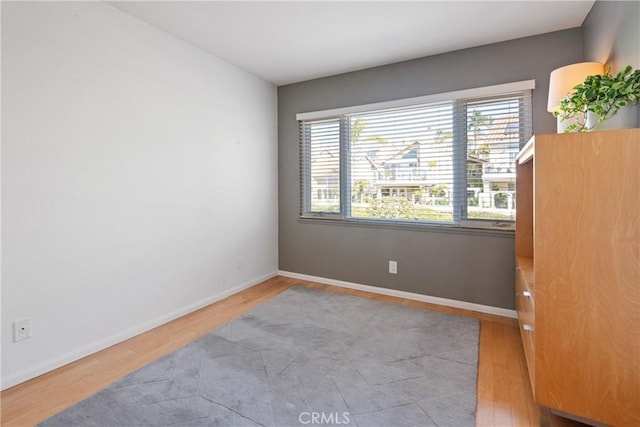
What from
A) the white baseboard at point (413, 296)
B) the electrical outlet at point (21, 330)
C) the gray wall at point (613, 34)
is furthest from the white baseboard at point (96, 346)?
the gray wall at point (613, 34)

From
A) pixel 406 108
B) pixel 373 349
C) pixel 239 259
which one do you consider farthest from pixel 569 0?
pixel 239 259

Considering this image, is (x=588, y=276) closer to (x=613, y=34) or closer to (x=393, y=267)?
(x=613, y=34)

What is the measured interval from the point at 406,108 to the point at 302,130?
1.25 metres

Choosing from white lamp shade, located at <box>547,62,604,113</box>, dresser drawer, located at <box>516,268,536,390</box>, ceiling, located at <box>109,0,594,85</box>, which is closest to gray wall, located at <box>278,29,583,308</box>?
ceiling, located at <box>109,0,594,85</box>

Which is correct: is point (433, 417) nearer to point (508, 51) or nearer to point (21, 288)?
point (21, 288)

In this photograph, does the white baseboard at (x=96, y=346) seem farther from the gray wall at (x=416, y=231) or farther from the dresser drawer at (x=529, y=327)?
the dresser drawer at (x=529, y=327)

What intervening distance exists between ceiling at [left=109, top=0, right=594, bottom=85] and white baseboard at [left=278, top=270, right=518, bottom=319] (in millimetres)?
2337

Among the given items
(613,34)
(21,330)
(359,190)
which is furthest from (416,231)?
(21,330)

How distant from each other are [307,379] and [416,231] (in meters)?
1.85

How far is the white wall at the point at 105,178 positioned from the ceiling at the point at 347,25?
0.31 metres

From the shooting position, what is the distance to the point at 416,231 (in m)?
3.13

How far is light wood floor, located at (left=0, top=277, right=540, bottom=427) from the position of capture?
1564 millimetres

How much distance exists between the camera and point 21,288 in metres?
1.82

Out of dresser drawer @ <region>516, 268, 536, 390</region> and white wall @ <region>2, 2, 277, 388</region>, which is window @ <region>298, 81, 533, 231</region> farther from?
dresser drawer @ <region>516, 268, 536, 390</region>
